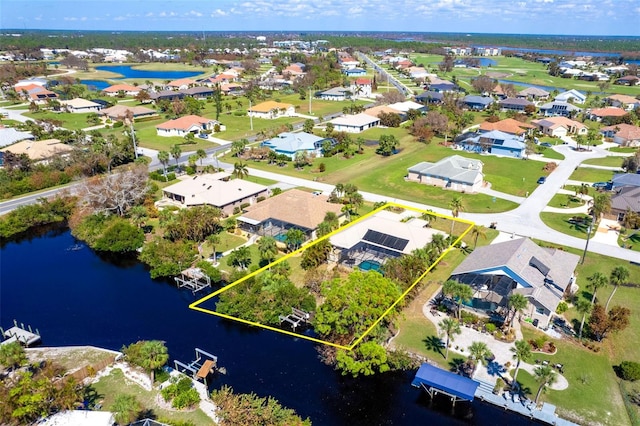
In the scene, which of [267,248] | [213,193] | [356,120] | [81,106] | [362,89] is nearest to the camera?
[267,248]

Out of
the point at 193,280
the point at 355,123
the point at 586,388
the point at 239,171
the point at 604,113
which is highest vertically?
the point at 604,113

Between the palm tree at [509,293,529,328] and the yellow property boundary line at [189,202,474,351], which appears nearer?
the palm tree at [509,293,529,328]

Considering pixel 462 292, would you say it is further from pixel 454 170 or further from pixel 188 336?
pixel 454 170

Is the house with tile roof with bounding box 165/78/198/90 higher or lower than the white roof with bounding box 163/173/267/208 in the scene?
higher

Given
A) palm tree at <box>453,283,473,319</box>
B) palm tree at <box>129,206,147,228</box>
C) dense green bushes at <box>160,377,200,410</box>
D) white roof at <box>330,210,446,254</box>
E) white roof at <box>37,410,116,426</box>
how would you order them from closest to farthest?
1. white roof at <box>37,410,116,426</box>
2. dense green bushes at <box>160,377,200,410</box>
3. palm tree at <box>453,283,473,319</box>
4. white roof at <box>330,210,446,254</box>
5. palm tree at <box>129,206,147,228</box>

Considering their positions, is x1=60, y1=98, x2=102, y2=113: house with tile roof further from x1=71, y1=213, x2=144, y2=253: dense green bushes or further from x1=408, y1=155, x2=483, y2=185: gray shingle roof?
x1=408, y1=155, x2=483, y2=185: gray shingle roof

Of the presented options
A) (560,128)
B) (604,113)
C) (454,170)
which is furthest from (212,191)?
(604,113)

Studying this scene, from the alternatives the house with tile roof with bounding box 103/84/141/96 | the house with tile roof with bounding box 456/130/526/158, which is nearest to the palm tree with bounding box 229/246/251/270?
the house with tile roof with bounding box 456/130/526/158
